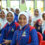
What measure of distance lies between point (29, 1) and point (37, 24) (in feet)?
21.1

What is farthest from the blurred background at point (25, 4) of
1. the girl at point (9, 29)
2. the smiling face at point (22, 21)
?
the smiling face at point (22, 21)

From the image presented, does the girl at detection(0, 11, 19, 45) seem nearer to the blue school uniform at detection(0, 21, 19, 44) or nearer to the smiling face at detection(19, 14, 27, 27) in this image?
the blue school uniform at detection(0, 21, 19, 44)

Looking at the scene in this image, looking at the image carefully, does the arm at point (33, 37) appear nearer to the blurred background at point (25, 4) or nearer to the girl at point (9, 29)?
the girl at point (9, 29)

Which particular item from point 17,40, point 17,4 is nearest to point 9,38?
point 17,40

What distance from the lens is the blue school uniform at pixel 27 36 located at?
253cm

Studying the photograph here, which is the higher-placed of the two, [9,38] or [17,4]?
[17,4]

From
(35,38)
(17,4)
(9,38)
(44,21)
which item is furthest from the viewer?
(17,4)

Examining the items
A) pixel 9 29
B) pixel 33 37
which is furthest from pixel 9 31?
pixel 33 37

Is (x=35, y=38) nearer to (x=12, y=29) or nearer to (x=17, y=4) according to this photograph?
(x=12, y=29)

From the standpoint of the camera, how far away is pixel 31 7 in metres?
11.3

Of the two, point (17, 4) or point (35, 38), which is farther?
point (17, 4)

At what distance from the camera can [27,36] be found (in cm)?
258

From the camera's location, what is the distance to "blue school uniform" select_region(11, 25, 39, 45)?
8.31 feet

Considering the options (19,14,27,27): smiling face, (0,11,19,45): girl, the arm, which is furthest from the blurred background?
the arm
